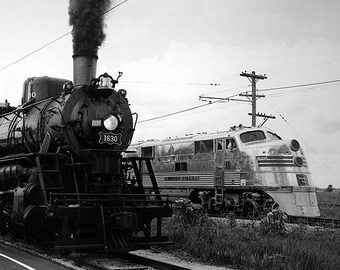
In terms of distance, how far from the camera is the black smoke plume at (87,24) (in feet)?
38.4

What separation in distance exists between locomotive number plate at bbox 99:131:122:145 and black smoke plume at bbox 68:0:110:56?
258 cm

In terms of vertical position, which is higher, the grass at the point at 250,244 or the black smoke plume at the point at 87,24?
the black smoke plume at the point at 87,24

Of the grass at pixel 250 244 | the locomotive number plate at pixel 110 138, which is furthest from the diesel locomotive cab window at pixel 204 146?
the locomotive number plate at pixel 110 138

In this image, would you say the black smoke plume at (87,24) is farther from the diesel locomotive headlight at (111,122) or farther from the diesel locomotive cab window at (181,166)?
the diesel locomotive cab window at (181,166)

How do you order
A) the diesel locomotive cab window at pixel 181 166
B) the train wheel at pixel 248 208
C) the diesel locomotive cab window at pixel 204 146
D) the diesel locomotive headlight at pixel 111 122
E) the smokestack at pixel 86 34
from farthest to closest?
the diesel locomotive cab window at pixel 181 166
the diesel locomotive cab window at pixel 204 146
the train wheel at pixel 248 208
the smokestack at pixel 86 34
the diesel locomotive headlight at pixel 111 122

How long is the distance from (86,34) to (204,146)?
10228 mm

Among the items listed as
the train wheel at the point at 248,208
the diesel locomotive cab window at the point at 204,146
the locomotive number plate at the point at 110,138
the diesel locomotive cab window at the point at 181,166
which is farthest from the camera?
the diesel locomotive cab window at the point at 181,166

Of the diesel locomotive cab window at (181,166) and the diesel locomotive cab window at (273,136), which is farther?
the diesel locomotive cab window at (181,166)

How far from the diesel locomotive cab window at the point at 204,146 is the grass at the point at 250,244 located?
7921 mm

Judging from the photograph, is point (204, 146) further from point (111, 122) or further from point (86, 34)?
point (111, 122)

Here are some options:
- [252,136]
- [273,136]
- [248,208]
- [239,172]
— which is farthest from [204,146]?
[248,208]

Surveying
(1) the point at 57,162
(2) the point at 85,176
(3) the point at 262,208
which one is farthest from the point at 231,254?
(3) the point at 262,208

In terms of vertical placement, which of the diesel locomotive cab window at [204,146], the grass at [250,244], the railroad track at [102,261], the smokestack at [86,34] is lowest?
the railroad track at [102,261]

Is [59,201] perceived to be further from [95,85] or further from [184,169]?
[184,169]
